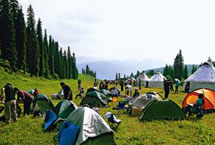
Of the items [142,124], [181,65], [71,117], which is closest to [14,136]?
[71,117]

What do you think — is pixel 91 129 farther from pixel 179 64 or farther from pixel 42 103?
pixel 179 64

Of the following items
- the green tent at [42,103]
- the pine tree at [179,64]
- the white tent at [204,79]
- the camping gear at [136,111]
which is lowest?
the camping gear at [136,111]

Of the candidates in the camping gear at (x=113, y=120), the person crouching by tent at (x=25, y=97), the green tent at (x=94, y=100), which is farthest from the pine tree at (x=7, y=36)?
the camping gear at (x=113, y=120)

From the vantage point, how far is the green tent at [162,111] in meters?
12.7

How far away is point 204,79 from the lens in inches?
1292

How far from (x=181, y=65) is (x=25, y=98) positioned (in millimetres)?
77366

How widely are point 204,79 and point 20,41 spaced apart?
3614 cm

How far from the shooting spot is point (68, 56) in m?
98.7

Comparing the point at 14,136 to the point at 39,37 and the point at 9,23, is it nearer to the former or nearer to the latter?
the point at 9,23

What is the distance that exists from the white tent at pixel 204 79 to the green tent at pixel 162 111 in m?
22.4

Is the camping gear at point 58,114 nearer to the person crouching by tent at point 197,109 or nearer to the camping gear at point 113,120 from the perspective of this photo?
the camping gear at point 113,120

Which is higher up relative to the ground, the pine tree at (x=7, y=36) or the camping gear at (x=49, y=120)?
the pine tree at (x=7, y=36)

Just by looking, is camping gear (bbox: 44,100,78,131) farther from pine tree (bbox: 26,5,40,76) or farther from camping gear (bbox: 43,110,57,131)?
pine tree (bbox: 26,5,40,76)

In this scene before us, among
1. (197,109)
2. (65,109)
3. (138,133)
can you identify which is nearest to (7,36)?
(65,109)
